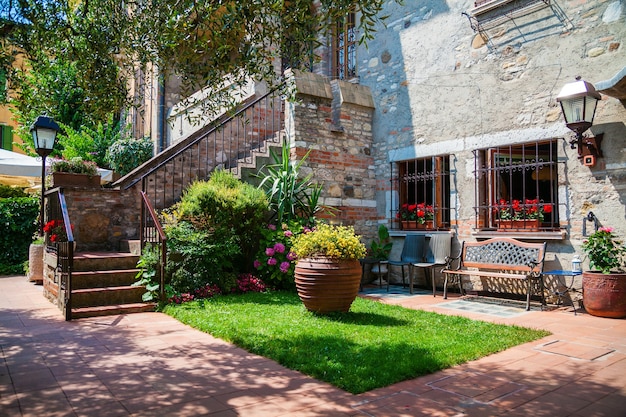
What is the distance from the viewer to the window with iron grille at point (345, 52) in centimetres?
970

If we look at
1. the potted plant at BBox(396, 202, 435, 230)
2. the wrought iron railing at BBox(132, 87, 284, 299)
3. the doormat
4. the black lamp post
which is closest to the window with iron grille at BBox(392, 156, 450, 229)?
the potted plant at BBox(396, 202, 435, 230)

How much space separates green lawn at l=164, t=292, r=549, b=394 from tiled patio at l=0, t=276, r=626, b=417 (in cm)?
11

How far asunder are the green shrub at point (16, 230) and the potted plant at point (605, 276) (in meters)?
10.2

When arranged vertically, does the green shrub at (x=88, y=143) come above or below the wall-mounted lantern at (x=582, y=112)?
above

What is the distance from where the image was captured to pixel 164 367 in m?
3.59

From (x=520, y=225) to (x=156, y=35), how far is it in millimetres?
5467

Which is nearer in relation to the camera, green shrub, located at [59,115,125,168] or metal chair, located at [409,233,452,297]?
metal chair, located at [409,233,452,297]

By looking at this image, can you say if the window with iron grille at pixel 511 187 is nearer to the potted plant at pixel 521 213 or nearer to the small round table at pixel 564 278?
the potted plant at pixel 521 213

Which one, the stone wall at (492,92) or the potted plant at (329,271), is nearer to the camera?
the potted plant at (329,271)

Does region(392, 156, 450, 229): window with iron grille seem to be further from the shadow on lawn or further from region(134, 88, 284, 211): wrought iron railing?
the shadow on lawn

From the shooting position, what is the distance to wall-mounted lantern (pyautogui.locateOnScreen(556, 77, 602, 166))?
5598mm

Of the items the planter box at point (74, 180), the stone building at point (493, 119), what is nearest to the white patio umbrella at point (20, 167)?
the planter box at point (74, 180)

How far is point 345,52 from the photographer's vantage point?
988cm

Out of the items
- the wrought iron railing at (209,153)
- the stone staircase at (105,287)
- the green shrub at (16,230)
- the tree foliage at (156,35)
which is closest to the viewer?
the tree foliage at (156,35)
